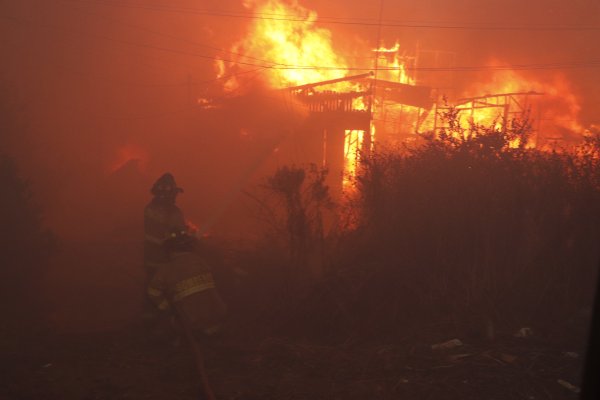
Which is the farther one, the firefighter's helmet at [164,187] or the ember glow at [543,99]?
the ember glow at [543,99]

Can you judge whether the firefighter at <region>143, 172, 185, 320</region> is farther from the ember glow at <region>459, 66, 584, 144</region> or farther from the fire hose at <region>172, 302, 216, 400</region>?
the ember glow at <region>459, 66, 584, 144</region>

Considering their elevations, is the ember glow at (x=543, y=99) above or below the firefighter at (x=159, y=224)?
above

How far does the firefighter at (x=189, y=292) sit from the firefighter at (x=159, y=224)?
0.78m

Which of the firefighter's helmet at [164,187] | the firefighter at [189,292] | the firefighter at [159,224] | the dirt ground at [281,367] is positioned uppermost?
the firefighter's helmet at [164,187]

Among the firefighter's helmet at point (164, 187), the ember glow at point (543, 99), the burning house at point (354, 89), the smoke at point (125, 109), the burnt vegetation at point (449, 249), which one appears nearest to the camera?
the burnt vegetation at point (449, 249)

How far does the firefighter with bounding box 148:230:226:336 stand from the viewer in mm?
7004

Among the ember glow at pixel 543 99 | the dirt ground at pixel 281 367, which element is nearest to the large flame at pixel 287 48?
the ember glow at pixel 543 99

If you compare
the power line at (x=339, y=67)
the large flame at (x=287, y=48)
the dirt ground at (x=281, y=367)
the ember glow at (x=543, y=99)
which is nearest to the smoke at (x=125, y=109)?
the power line at (x=339, y=67)


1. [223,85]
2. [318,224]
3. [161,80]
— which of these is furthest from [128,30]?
[318,224]

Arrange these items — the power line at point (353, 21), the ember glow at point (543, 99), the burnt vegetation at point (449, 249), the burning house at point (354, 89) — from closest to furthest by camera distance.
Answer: the burnt vegetation at point (449, 249), the burning house at point (354, 89), the power line at point (353, 21), the ember glow at point (543, 99)

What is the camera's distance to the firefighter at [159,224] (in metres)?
7.92

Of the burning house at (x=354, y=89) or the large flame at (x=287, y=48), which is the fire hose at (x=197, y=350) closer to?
the burning house at (x=354, y=89)

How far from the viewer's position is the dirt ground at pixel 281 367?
17.8ft

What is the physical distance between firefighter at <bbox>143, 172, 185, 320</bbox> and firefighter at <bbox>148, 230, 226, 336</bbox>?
2.56 ft
